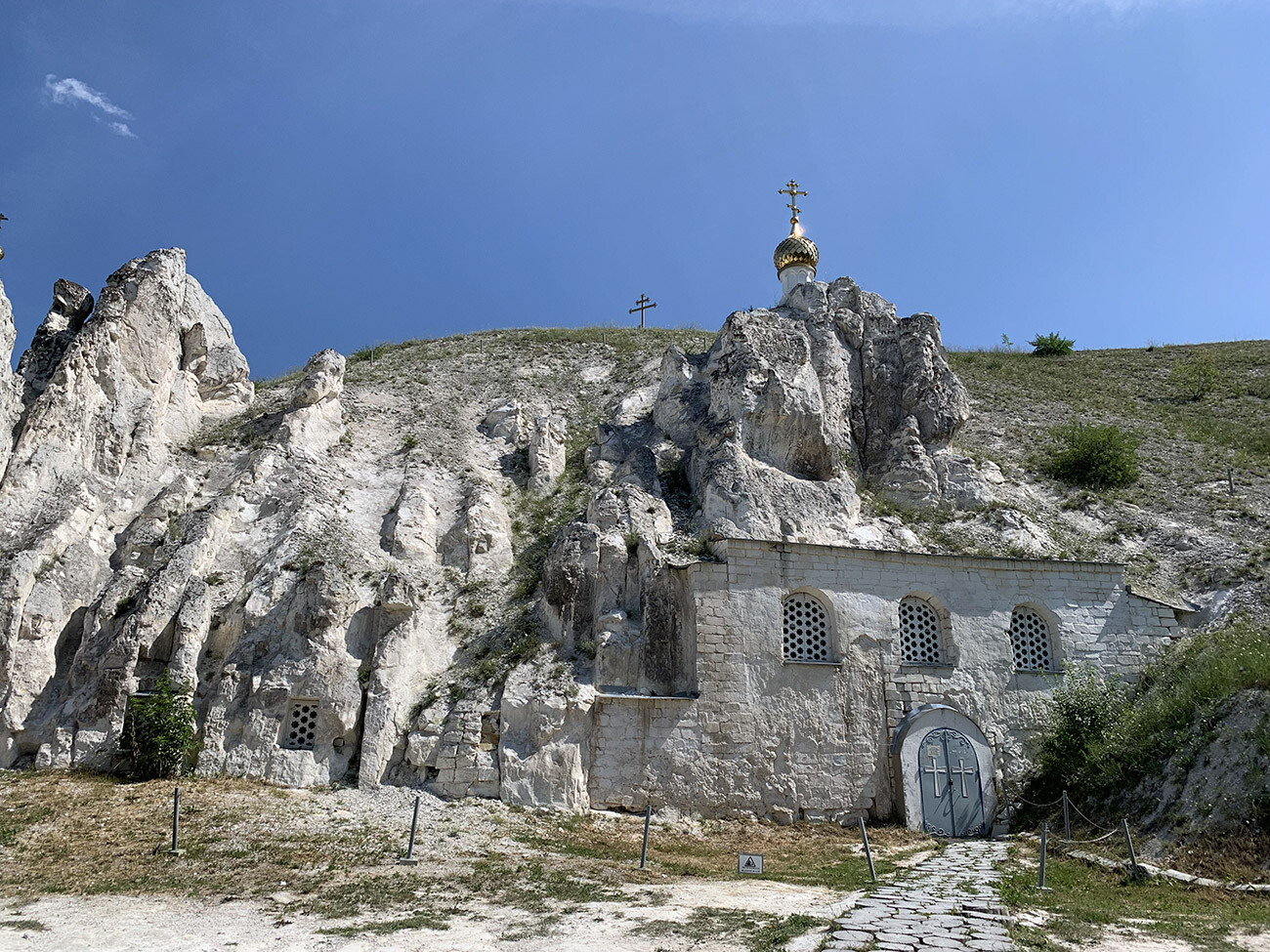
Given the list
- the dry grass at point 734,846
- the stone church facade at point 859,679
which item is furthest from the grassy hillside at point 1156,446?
the dry grass at point 734,846

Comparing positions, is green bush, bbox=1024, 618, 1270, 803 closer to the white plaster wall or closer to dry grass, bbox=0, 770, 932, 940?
dry grass, bbox=0, 770, 932, 940

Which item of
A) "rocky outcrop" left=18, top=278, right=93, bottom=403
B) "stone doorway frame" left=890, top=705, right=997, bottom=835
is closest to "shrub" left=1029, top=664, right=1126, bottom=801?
"stone doorway frame" left=890, top=705, right=997, bottom=835

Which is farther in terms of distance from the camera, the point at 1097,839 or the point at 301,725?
the point at 301,725

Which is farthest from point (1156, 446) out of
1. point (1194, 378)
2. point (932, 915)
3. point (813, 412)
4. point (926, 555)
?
point (932, 915)

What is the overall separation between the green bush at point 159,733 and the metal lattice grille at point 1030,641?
1829 centimetres

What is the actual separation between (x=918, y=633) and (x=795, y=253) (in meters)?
17.3

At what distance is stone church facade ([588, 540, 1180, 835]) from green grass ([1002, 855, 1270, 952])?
5179 mm

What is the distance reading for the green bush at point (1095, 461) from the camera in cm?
2847

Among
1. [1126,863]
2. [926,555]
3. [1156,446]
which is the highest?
[1156,446]

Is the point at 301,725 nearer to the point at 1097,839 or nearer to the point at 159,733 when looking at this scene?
the point at 159,733

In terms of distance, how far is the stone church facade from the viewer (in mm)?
18984

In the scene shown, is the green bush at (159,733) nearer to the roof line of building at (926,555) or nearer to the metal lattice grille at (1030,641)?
the roof line of building at (926,555)

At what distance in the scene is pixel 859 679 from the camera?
20.3m

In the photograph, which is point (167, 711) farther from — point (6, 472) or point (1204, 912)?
point (1204, 912)
